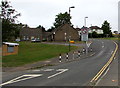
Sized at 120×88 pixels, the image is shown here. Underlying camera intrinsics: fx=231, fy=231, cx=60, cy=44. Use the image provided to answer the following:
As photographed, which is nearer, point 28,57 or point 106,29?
point 28,57

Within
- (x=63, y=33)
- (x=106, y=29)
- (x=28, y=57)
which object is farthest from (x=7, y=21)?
(x=106, y=29)

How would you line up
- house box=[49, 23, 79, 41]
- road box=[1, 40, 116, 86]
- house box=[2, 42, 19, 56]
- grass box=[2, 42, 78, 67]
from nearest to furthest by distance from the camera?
road box=[1, 40, 116, 86], grass box=[2, 42, 78, 67], house box=[2, 42, 19, 56], house box=[49, 23, 79, 41]

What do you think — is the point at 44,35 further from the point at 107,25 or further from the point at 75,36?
the point at 107,25

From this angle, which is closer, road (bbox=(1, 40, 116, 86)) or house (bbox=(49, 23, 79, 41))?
road (bbox=(1, 40, 116, 86))

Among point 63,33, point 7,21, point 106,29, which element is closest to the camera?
point 7,21

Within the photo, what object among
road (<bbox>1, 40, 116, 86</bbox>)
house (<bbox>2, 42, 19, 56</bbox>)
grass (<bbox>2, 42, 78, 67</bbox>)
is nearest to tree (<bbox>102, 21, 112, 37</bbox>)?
grass (<bbox>2, 42, 78, 67</bbox>)

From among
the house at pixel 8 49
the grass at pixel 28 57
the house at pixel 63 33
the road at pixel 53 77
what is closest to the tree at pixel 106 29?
the house at pixel 63 33

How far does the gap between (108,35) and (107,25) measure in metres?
5.78

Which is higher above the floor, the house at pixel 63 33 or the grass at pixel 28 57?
the house at pixel 63 33

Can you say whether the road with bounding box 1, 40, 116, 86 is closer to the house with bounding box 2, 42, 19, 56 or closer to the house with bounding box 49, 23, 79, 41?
the house with bounding box 2, 42, 19, 56

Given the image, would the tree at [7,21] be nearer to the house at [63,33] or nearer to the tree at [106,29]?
the house at [63,33]

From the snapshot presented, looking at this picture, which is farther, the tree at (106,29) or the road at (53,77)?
the tree at (106,29)

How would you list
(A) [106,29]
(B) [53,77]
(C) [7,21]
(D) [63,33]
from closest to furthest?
(B) [53,77], (C) [7,21], (D) [63,33], (A) [106,29]

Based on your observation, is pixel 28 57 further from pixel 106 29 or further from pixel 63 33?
pixel 106 29
